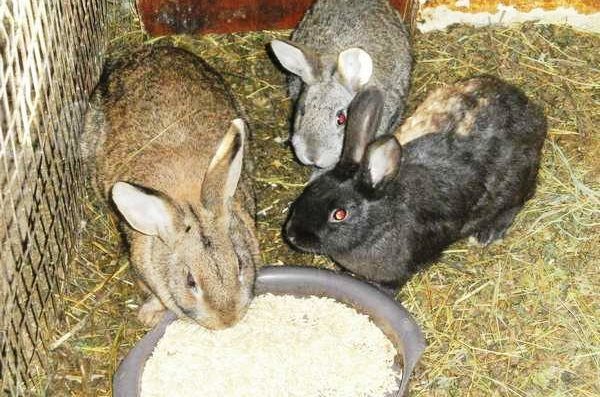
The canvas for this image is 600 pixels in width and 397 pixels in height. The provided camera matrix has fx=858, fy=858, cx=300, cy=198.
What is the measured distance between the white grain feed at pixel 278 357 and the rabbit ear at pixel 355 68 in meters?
1.47

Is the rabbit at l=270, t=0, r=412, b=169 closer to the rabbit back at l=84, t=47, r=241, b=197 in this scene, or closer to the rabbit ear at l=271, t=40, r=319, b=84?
the rabbit ear at l=271, t=40, r=319, b=84

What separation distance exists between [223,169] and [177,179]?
0.44 meters

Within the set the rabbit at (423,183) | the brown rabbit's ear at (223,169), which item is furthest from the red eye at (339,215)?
the brown rabbit's ear at (223,169)

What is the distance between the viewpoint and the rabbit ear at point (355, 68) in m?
5.11

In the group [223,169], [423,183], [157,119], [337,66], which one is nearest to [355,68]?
[337,66]

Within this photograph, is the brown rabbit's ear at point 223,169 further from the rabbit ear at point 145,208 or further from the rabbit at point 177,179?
the rabbit ear at point 145,208

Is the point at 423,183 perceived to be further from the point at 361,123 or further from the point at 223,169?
the point at 223,169

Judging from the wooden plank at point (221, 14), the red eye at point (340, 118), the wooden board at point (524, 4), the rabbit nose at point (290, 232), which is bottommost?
the rabbit nose at point (290, 232)

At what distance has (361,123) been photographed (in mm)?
4238

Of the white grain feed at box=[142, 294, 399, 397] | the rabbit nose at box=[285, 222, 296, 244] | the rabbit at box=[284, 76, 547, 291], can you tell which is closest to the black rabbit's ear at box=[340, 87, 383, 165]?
the rabbit at box=[284, 76, 547, 291]

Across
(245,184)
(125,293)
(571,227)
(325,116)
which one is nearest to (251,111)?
(325,116)

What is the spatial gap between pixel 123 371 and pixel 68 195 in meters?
1.23

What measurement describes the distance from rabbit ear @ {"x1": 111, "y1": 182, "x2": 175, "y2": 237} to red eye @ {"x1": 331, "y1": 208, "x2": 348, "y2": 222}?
89 cm

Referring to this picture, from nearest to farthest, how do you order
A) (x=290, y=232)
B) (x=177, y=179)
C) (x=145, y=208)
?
1. (x=145, y=208)
2. (x=177, y=179)
3. (x=290, y=232)
